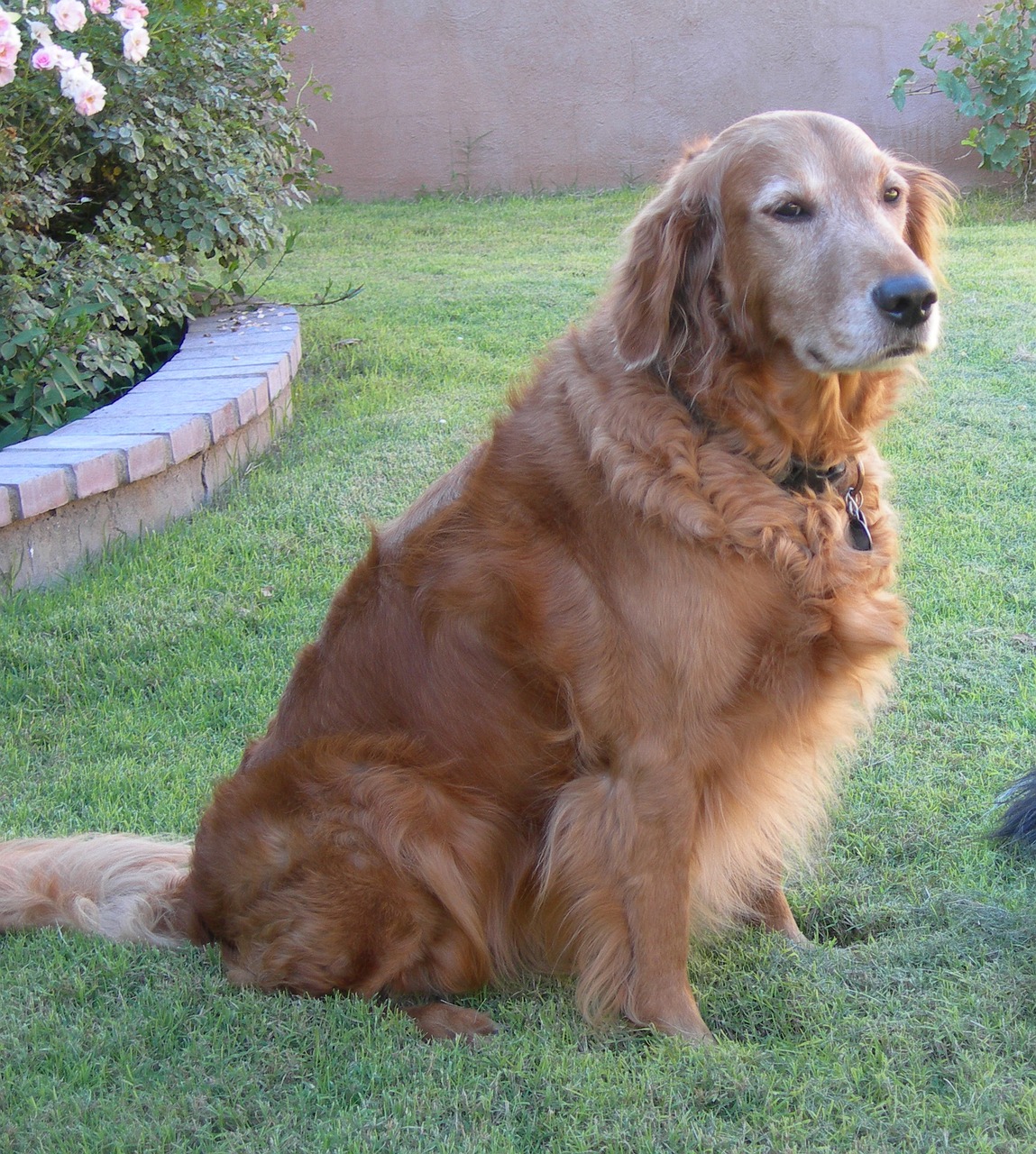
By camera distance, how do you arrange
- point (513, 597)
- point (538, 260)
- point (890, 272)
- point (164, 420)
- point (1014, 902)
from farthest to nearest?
point (538, 260) → point (164, 420) → point (1014, 902) → point (513, 597) → point (890, 272)

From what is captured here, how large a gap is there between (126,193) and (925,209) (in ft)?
13.1

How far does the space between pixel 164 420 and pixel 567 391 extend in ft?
8.28

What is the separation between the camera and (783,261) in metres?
2.21

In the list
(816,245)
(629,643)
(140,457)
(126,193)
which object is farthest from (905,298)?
(126,193)

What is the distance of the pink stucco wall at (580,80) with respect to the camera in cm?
1005

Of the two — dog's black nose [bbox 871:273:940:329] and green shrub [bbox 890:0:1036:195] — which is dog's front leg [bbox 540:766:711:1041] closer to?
dog's black nose [bbox 871:273:940:329]

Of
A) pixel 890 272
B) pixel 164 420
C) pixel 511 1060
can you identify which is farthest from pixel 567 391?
pixel 164 420

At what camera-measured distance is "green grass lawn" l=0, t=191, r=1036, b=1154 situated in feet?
6.70

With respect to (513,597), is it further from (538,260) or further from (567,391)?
(538,260)

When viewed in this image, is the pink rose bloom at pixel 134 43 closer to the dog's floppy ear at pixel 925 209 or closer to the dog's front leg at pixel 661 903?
the dog's floppy ear at pixel 925 209

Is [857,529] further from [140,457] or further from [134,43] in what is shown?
[134,43]

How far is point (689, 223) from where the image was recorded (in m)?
2.31

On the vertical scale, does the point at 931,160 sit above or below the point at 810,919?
above

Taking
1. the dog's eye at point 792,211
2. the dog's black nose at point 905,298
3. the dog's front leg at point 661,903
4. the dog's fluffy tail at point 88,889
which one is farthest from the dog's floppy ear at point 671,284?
the dog's fluffy tail at point 88,889
